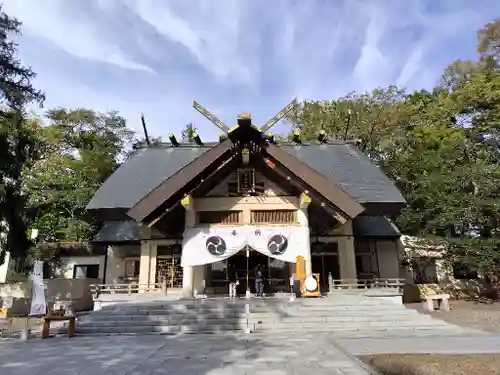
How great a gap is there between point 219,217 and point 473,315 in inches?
413

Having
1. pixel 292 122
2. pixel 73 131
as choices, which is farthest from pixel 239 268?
pixel 73 131

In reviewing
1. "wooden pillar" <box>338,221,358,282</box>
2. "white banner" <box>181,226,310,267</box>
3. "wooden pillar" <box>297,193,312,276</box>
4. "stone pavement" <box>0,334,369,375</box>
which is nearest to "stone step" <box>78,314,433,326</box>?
"stone pavement" <box>0,334,369,375</box>

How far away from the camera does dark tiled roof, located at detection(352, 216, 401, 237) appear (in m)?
19.0

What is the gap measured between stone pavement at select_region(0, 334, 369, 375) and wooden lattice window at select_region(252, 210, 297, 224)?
5963 millimetres

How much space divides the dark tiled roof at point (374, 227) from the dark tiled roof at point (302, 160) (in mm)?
2702

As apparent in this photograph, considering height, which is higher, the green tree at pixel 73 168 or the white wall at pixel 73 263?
the green tree at pixel 73 168

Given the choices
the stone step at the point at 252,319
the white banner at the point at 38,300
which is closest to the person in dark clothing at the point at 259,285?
the stone step at the point at 252,319

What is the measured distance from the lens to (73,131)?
30.8 metres

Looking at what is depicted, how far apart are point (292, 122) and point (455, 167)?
15.4m

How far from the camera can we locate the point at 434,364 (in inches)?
234

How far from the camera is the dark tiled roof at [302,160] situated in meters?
16.8

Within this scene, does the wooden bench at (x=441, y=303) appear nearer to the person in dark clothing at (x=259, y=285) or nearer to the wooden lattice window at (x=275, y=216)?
the wooden lattice window at (x=275, y=216)

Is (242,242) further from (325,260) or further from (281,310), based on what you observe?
(325,260)

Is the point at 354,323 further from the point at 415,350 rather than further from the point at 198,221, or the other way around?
the point at 198,221
